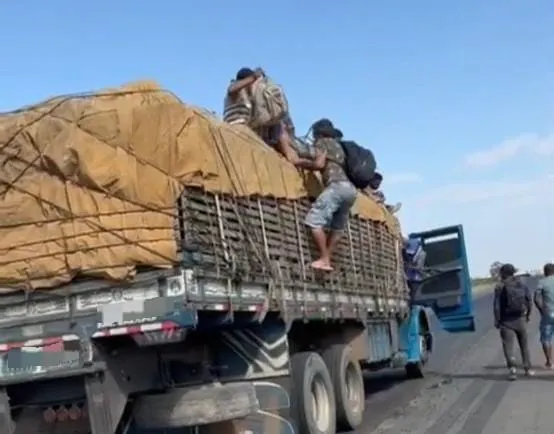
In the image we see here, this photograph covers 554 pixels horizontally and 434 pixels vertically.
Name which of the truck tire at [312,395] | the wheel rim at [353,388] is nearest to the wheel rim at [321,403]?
the truck tire at [312,395]

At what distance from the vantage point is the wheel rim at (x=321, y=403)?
9102 mm

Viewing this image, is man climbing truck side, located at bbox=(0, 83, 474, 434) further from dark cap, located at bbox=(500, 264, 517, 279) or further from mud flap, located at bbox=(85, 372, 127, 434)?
dark cap, located at bbox=(500, 264, 517, 279)

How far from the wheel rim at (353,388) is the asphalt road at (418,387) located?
0.86 ft

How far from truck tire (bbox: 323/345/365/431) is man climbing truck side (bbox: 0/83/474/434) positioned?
1.68 meters

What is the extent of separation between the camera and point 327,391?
9375 millimetres

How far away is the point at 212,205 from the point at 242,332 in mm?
1370

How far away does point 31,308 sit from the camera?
691 cm

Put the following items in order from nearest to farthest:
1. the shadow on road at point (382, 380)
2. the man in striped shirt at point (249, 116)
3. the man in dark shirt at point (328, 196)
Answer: the man in dark shirt at point (328, 196) → the man in striped shirt at point (249, 116) → the shadow on road at point (382, 380)

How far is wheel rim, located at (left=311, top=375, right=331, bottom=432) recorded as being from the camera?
9.10 m

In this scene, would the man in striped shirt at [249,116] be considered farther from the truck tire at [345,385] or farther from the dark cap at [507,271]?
the dark cap at [507,271]

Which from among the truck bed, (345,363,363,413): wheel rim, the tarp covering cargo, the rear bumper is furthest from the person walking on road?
the rear bumper

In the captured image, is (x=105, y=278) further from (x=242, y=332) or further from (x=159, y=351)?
(x=242, y=332)

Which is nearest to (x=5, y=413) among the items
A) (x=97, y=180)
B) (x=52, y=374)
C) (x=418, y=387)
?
(x=52, y=374)

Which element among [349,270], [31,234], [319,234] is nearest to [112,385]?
[31,234]
